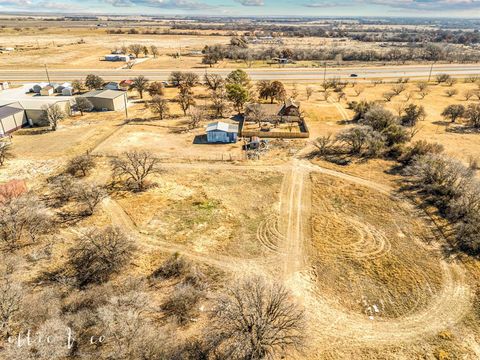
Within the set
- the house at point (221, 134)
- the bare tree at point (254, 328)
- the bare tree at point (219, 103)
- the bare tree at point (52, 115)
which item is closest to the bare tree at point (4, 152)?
the bare tree at point (52, 115)

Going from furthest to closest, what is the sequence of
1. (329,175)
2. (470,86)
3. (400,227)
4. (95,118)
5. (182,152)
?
(470,86) < (95,118) < (182,152) < (329,175) < (400,227)

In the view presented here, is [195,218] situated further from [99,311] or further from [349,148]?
[349,148]

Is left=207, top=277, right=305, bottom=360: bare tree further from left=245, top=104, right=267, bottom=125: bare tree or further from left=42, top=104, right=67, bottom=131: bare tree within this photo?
left=42, top=104, right=67, bottom=131: bare tree

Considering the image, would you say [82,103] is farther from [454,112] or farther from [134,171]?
[454,112]

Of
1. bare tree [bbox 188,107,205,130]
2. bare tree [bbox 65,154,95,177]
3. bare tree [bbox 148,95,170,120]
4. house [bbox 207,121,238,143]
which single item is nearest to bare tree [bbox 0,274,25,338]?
bare tree [bbox 65,154,95,177]

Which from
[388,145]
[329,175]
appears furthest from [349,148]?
[329,175]

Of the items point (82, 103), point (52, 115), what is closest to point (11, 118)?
point (52, 115)
